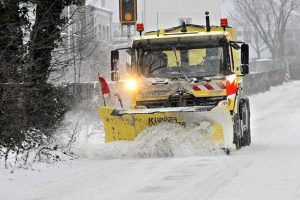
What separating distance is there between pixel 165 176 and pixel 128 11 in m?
7.14

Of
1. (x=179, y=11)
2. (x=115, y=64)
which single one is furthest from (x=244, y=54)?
(x=179, y=11)

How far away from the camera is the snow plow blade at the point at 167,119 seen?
38.3 ft

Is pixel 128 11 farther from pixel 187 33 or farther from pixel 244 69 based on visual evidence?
pixel 244 69

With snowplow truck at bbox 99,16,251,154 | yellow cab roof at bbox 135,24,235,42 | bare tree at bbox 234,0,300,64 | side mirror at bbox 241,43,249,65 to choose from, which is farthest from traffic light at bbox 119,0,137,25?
bare tree at bbox 234,0,300,64

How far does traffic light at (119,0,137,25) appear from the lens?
15.7 metres

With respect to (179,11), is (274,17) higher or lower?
lower

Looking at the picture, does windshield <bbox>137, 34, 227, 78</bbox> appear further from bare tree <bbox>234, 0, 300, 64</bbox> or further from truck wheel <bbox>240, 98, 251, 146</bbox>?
bare tree <bbox>234, 0, 300, 64</bbox>

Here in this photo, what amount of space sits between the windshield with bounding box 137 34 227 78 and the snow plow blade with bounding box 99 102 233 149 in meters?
0.91

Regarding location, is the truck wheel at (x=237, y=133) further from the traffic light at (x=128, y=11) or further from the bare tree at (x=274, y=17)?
the bare tree at (x=274, y=17)

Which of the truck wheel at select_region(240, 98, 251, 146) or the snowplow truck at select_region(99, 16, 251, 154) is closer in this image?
the snowplow truck at select_region(99, 16, 251, 154)

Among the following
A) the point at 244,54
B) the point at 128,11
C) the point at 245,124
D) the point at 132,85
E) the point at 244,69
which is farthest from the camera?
the point at 128,11

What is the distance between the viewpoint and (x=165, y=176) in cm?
923

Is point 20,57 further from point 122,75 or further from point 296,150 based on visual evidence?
point 296,150

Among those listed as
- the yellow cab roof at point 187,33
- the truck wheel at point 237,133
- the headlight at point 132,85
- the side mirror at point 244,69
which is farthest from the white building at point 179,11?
the headlight at point 132,85
